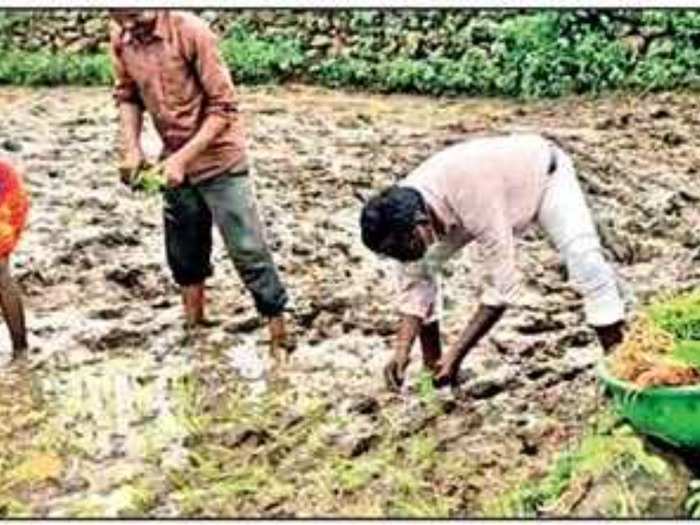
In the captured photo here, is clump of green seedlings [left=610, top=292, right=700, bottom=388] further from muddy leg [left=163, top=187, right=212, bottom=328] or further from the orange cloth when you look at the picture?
the orange cloth

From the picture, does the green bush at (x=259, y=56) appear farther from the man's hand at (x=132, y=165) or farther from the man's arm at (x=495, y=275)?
the man's arm at (x=495, y=275)

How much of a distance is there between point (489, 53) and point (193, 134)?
1540 millimetres

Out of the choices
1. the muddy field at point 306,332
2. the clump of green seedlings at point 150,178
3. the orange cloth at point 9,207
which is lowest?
the muddy field at point 306,332

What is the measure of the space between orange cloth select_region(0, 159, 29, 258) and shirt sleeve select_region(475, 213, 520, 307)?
1.11 metres

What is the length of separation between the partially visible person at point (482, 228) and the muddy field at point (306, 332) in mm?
140

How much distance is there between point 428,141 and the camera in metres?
6.30

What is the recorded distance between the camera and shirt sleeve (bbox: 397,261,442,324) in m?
4.64

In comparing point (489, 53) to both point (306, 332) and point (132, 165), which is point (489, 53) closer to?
point (306, 332)

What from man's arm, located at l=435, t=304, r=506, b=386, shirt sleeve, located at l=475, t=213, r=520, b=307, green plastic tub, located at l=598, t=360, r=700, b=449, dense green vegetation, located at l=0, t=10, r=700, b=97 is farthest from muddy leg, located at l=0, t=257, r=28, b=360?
green plastic tub, located at l=598, t=360, r=700, b=449

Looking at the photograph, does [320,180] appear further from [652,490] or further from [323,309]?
[652,490]

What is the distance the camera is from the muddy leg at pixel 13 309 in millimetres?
5168

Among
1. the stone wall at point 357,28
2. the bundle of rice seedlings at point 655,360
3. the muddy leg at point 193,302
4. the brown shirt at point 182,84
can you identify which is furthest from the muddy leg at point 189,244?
the bundle of rice seedlings at point 655,360

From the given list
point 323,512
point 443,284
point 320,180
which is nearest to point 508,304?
point 323,512

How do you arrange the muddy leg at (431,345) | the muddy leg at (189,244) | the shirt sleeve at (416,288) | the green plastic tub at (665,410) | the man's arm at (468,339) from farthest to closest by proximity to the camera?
the muddy leg at (189,244) < the muddy leg at (431,345) < the shirt sleeve at (416,288) < the man's arm at (468,339) < the green plastic tub at (665,410)
